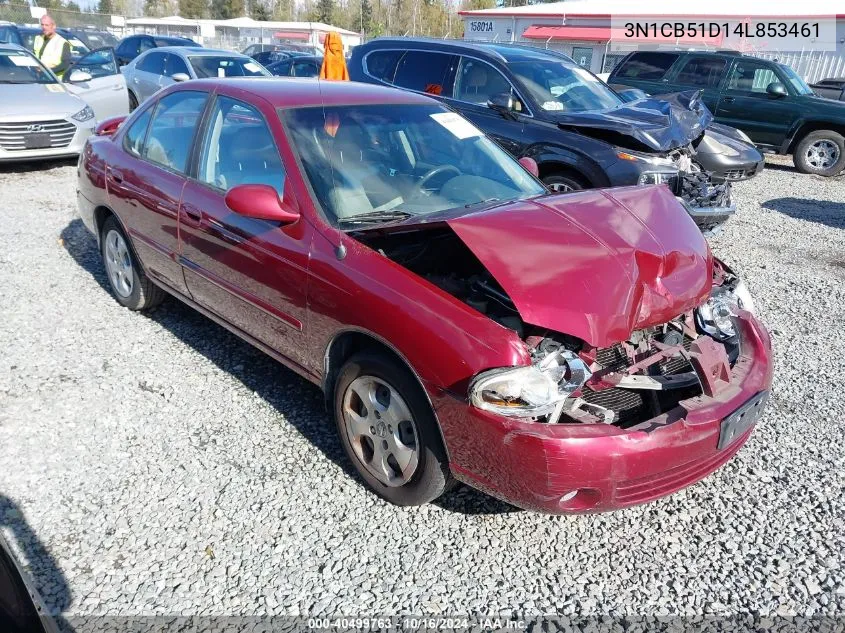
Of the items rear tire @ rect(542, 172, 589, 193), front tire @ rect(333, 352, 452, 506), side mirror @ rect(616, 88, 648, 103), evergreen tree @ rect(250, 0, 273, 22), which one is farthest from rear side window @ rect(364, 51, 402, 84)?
evergreen tree @ rect(250, 0, 273, 22)

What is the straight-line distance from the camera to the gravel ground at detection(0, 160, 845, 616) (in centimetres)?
247

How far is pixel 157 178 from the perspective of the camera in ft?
13.1

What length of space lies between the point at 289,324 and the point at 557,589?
170 centimetres

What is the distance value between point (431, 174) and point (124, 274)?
2.56 meters

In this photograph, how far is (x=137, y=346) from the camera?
4262 millimetres

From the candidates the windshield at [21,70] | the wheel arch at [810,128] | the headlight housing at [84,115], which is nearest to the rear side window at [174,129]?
the headlight housing at [84,115]

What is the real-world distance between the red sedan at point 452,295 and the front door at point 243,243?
0.5 inches

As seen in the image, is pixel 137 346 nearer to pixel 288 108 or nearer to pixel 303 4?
pixel 288 108

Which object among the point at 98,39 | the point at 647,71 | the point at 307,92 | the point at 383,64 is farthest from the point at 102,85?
the point at 98,39

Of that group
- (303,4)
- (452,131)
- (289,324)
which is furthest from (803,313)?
(303,4)

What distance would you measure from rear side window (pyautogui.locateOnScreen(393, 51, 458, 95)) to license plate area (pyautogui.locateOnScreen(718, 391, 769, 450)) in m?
5.80

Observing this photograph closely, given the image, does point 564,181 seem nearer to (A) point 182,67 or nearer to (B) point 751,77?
(B) point 751,77

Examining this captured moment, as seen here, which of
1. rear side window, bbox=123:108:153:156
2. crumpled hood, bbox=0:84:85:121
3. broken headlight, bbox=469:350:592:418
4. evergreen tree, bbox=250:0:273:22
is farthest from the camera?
evergreen tree, bbox=250:0:273:22

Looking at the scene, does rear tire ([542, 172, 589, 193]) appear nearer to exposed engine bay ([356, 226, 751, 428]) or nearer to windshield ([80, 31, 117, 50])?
exposed engine bay ([356, 226, 751, 428])
